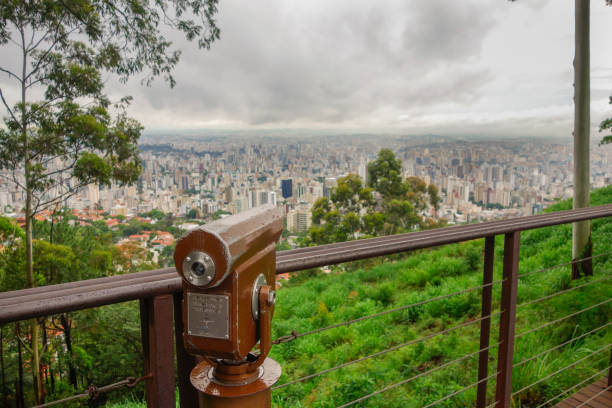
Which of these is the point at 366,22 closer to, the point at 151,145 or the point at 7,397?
the point at 151,145

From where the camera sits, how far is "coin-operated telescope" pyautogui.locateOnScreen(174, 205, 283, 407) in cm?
60

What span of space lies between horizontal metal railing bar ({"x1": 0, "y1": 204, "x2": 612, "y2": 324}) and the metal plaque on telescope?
0.46ft

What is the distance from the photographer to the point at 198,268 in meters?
0.60

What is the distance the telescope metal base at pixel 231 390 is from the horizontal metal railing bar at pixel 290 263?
0.57 ft

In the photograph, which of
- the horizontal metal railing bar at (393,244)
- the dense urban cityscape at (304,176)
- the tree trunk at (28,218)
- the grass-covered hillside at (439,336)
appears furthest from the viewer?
the dense urban cityscape at (304,176)

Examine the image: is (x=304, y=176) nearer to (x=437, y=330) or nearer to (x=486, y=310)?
(x=437, y=330)

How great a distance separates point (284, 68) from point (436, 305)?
119 ft

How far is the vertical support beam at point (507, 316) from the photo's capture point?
1433 mm

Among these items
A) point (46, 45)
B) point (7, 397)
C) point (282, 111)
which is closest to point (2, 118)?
point (46, 45)

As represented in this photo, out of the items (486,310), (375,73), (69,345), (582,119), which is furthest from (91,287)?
(375,73)

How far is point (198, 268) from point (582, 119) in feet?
16.1

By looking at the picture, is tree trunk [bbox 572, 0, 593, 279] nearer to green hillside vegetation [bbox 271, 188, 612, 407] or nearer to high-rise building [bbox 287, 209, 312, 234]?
green hillside vegetation [bbox 271, 188, 612, 407]

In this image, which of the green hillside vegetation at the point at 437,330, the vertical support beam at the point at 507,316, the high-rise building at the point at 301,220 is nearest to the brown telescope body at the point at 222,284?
the vertical support beam at the point at 507,316

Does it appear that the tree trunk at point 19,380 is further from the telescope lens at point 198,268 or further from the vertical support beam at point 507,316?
the telescope lens at point 198,268
